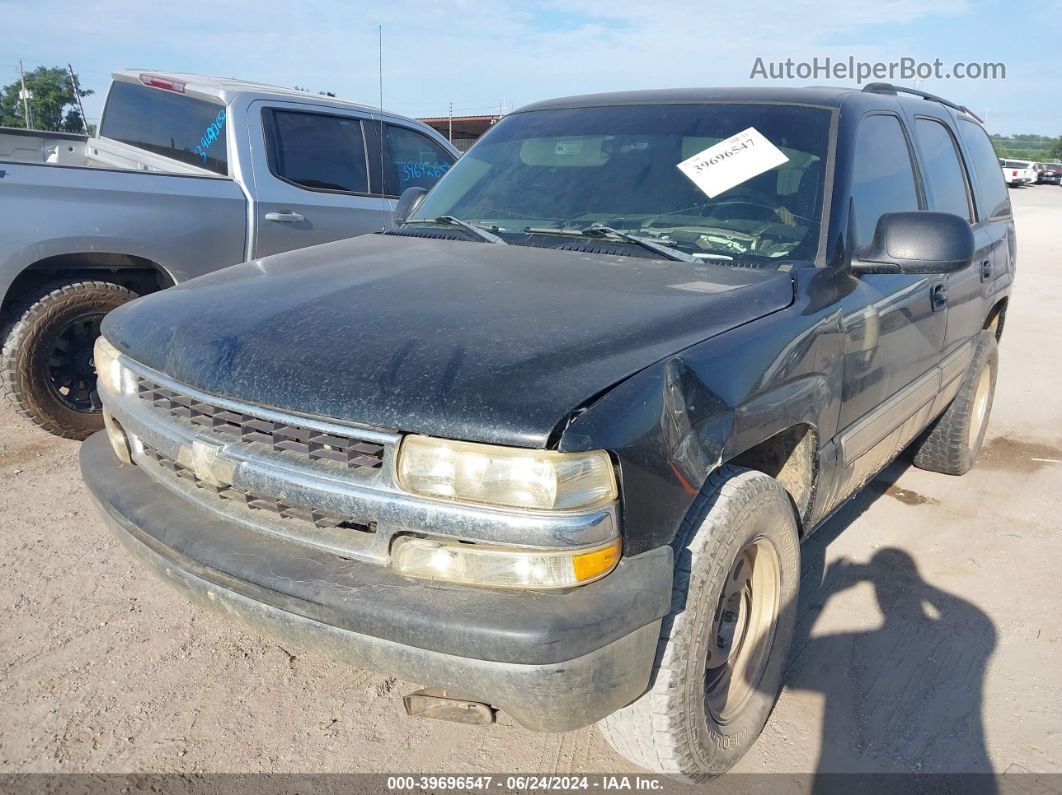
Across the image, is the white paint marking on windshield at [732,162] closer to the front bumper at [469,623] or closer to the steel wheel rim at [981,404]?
the front bumper at [469,623]

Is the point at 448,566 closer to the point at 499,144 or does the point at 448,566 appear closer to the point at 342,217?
the point at 499,144

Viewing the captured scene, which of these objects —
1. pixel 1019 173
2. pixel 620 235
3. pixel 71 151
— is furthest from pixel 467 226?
pixel 1019 173

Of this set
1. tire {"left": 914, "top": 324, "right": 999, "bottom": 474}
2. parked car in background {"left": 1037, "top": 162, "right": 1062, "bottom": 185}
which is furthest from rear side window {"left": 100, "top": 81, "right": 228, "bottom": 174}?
parked car in background {"left": 1037, "top": 162, "right": 1062, "bottom": 185}

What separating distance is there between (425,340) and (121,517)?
1050mm

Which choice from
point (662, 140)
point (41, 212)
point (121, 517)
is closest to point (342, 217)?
point (41, 212)

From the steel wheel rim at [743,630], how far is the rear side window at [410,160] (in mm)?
4159

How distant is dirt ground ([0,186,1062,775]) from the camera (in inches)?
94.6

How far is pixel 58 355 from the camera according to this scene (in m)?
4.47

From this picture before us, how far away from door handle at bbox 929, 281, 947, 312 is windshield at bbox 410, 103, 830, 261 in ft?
3.12

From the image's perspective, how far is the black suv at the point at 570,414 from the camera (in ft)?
5.80

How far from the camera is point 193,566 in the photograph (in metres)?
2.08

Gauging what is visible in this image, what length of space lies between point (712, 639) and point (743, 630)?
305 millimetres

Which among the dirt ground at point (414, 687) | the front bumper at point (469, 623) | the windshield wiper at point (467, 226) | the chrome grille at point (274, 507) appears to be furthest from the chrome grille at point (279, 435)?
the windshield wiper at point (467, 226)

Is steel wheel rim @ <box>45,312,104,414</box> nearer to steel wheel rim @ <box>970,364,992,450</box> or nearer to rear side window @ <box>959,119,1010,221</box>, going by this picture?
rear side window @ <box>959,119,1010,221</box>
